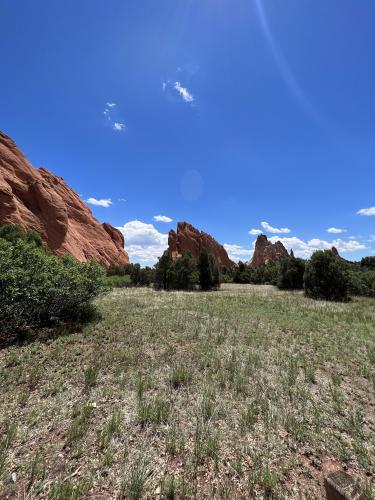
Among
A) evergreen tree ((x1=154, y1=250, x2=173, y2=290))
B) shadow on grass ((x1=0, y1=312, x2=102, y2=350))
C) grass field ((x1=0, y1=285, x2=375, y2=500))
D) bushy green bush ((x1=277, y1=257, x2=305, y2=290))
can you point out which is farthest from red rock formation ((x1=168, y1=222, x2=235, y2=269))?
grass field ((x1=0, y1=285, x2=375, y2=500))

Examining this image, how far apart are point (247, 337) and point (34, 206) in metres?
58.4

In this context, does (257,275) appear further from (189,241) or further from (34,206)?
(34,206)

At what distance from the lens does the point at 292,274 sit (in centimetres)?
4662

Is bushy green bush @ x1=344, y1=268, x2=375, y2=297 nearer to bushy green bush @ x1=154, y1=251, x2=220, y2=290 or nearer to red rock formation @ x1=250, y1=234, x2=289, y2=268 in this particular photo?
bushy green bush @ x1=154, y1=251, x2=220, y2=290

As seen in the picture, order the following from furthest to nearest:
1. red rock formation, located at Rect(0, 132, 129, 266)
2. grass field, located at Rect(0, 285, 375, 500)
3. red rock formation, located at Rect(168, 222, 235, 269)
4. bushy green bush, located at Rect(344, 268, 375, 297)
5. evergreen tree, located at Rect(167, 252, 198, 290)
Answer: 1. red rock formation, located at Rect(168, 222, 235, 269)
2. evergreen tree, located at Rect(167, 252, 198, 290)
3. red rock formation, located at Rect(0, 132, 129, 266)
4. bushy green bush, located at Rect(344, 268, 375, 297)
5. grass field, located at Rect(0, 285, 375, 500)

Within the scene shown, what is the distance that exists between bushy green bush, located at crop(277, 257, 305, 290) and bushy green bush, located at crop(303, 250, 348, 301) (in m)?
14.2

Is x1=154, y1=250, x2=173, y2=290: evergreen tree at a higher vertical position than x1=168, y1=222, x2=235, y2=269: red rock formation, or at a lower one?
lower

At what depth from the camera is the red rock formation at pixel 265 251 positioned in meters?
131

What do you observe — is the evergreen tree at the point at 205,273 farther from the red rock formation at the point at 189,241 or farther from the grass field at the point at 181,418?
the red rock formation at the point at 189,241

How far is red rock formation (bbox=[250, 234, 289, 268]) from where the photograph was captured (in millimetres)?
130750

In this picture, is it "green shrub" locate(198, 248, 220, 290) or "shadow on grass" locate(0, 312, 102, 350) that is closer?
"shadow on grass" locate(0, 312, 102, 350)

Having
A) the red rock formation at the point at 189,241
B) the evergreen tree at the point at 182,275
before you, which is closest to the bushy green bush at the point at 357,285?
the evergreen tree at the point at 182,275

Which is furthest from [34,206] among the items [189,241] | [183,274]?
[189,241]

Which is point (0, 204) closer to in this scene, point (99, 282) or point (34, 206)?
point (34, 206)
